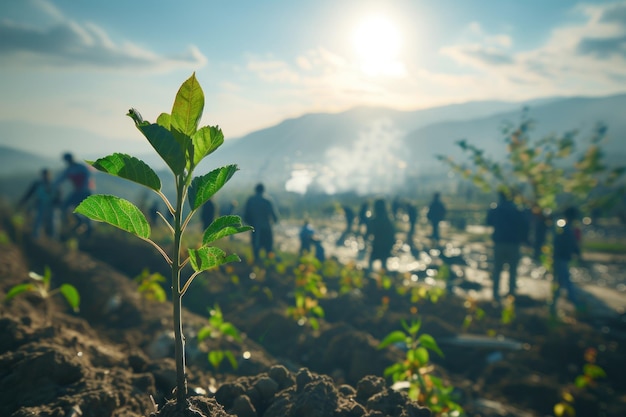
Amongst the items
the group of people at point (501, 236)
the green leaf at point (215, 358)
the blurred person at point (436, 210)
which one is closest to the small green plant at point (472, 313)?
the group of people at point (501, 236)

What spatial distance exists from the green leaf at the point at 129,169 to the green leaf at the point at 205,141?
0.15 meters

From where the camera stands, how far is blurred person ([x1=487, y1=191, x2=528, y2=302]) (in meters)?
8.99

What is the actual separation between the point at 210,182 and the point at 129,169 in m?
0.26

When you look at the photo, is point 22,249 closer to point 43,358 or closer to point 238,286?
point 238,286

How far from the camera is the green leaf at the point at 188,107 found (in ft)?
4.34

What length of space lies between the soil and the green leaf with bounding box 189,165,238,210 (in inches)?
31.4

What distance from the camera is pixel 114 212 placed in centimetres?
139

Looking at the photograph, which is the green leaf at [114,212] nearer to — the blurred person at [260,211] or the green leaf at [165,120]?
the green leaf at [165,120]

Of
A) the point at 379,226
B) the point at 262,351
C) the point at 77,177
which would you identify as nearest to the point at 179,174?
the point at 262,351

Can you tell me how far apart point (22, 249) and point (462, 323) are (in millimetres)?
10013

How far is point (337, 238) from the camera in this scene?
67.4ft

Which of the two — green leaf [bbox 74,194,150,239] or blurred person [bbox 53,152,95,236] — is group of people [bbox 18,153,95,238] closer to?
blurred person [bbox 53,152,95,236]

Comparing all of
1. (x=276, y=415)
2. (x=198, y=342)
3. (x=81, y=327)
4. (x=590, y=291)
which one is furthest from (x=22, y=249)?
(x=590, y=291)

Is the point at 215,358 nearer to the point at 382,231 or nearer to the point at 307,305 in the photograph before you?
the point at 307,305
